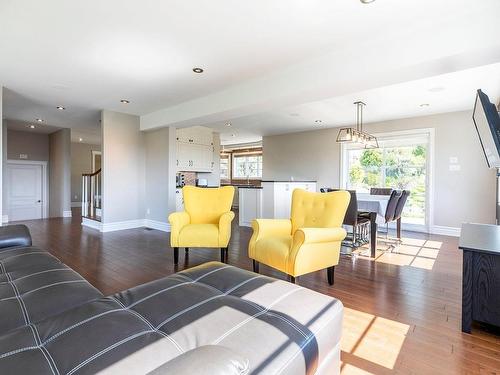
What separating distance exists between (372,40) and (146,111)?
4548 millimetres

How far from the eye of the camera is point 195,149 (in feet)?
22.6

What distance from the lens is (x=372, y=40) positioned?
2.66 meters

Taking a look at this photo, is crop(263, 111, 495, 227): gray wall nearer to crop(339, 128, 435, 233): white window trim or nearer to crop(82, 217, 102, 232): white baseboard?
crop(339, 128, 435, 233): white window trim

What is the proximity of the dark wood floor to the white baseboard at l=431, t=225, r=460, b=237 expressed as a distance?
434 millimetres

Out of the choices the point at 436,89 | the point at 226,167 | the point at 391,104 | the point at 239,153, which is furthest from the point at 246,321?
the point at 226,167

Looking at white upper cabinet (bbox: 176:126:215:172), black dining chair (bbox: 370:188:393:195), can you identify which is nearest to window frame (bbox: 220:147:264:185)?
white upper cabinet (bbox: 176:126:215:172)

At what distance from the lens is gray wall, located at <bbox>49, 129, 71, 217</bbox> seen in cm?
776

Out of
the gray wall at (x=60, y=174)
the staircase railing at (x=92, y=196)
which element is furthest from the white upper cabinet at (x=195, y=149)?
the gray wall at (x=60, y=174)

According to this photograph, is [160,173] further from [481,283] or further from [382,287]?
[481,283]

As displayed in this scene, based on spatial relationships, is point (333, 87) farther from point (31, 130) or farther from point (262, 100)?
point (31, 130)

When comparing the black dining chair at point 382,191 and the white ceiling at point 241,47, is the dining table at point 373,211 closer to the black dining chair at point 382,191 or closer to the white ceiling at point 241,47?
the black dining chair at point 382,191

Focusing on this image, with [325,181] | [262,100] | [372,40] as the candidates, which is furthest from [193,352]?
[325,181]

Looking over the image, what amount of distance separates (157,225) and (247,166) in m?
5.26

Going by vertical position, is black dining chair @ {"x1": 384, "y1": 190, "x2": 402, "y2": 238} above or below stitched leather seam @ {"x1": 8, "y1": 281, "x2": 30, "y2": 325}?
above
